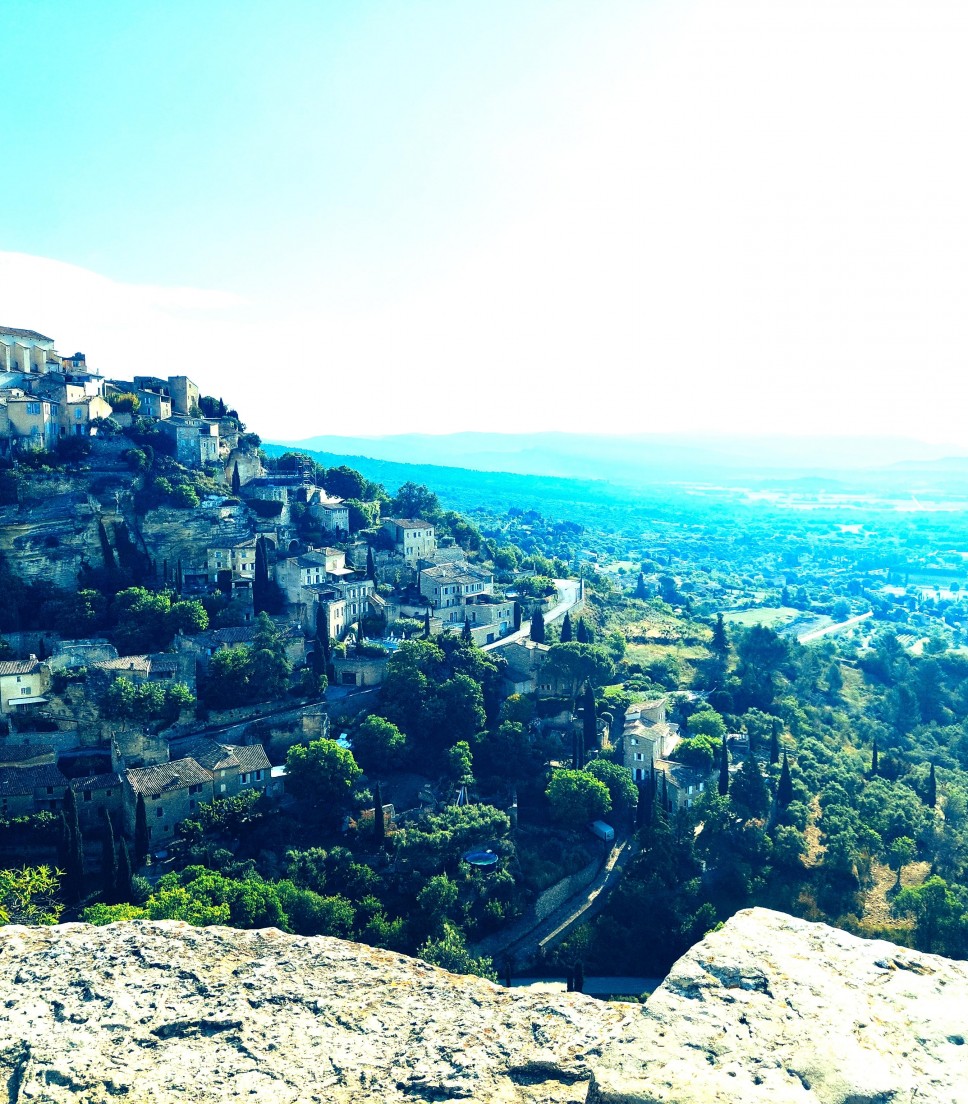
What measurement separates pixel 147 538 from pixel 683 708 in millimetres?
34793

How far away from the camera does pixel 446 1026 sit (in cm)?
904

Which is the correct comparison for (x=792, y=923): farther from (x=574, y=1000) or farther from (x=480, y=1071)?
(x=480, y=1071)

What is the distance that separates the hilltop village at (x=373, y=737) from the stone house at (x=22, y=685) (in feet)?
0.37

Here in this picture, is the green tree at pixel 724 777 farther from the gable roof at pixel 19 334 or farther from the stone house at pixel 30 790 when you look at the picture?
the gable roof at pixel 19 334

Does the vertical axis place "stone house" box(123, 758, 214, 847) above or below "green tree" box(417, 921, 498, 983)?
above

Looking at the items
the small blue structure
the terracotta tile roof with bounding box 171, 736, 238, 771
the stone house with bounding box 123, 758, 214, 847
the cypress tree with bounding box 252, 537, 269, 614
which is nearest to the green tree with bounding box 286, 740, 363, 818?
the terracotta tile roof with bounding box 171, 736, 238, 771

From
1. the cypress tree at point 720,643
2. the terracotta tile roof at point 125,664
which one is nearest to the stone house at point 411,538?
the terracotta tile roof at point 125,664

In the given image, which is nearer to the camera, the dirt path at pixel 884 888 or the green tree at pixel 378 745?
the dirt path at pixel 884 888

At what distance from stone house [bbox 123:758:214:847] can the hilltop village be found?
133 millimetres

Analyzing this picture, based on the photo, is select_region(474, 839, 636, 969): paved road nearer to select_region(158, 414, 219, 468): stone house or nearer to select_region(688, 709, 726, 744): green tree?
select_region(688, 709, 726, 744): green tree

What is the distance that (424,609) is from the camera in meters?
52.6

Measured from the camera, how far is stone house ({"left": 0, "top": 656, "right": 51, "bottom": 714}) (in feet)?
120

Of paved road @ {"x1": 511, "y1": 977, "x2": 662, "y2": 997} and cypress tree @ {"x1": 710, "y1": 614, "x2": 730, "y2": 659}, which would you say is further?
cypress tree @ {"x1": 710, "y1": 614, "x2": 730, "y2": 659}

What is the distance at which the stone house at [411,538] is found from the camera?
57656mm
